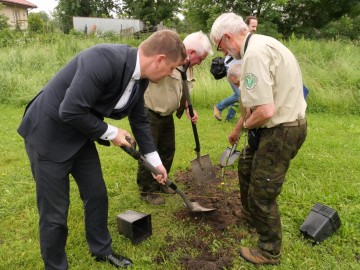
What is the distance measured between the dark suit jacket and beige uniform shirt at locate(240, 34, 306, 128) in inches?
29.8

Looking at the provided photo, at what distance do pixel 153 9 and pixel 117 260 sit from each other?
35.2m

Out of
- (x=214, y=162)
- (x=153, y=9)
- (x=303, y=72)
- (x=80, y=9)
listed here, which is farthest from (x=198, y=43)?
(x=80, y=9)

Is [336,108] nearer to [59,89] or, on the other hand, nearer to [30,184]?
[30,184]

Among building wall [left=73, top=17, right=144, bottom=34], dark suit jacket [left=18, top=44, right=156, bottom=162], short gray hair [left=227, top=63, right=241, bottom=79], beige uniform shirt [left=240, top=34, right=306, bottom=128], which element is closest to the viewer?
Result: dark suit jacket [left=18, top=44, right=156, bottom=162]

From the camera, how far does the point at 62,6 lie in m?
37.3

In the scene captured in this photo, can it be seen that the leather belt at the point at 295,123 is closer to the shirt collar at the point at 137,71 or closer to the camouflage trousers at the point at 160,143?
the shirt collar at the point at 137,71

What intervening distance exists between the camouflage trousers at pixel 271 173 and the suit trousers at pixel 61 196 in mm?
1221

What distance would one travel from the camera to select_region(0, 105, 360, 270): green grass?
2982 mm

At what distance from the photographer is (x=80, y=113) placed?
6.95 ft

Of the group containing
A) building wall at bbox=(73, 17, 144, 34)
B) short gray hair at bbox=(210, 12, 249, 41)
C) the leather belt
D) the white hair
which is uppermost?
short gray hair at bbox=(210, 12, 249, 41)

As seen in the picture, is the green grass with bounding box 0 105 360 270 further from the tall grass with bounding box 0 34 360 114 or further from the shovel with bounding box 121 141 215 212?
the tall grass with bounding box 0 34 360 114

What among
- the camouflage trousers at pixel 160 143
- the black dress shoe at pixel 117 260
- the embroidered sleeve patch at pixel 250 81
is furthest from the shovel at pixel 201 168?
the embroidered sleeve patch at pixel 250 81

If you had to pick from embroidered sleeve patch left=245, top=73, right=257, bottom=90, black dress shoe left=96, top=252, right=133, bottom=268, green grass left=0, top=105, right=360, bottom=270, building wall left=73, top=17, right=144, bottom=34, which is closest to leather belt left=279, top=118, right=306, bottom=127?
embroidered sleeve patch left=245, top=73, right=257, bottom=90

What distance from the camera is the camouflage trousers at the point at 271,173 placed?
2.54 metres
